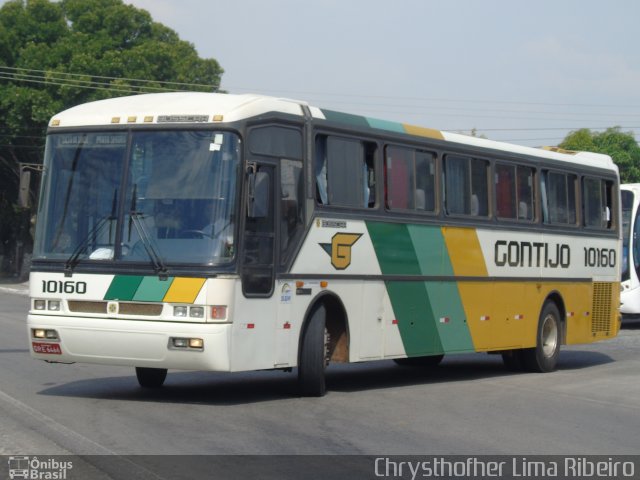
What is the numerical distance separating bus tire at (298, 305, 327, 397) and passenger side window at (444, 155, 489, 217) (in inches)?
140

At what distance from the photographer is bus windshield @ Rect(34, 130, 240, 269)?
1152 cm

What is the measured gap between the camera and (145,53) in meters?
49.6

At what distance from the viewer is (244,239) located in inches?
461

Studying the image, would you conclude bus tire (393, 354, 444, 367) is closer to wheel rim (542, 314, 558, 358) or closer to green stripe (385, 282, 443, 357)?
wheel rim (542, 314, 558, 358)

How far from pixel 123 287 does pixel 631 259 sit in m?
20.6

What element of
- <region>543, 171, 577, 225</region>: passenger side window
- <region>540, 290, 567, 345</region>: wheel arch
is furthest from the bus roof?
<region>540, 290, 567, 345</region>: wheel arch

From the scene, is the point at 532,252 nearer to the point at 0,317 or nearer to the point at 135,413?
the point at 135,413

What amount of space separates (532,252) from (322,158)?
543 cm

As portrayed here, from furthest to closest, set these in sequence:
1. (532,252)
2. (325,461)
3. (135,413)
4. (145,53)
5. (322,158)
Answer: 1. (145,53)
2. (532,252)
3. (322,158)
4. (135,413)
5. (325,461)

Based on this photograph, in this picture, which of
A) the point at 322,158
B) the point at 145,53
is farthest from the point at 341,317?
the point at 145,53

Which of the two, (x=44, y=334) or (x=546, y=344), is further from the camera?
(x=546, y=344)

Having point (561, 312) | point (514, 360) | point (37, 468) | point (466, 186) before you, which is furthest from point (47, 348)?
point (561, 312)

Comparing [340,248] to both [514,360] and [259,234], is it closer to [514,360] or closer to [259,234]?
[259,234]

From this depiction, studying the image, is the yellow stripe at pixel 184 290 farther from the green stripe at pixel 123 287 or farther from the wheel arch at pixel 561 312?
the wheel arch at pixel 561 312
